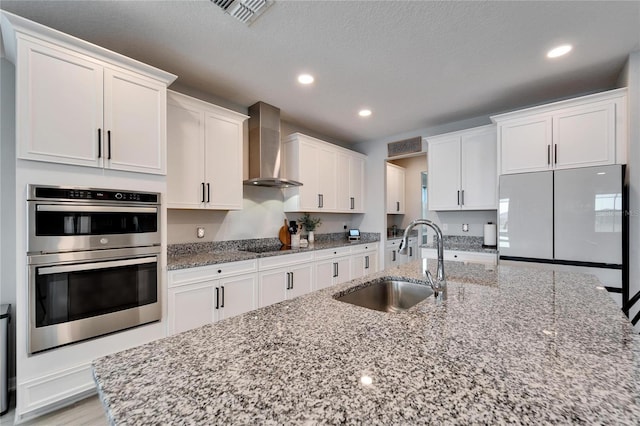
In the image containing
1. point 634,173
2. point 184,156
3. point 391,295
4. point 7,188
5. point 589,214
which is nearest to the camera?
point 391,295

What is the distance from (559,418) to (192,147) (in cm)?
296

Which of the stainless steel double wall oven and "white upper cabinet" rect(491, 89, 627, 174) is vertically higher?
"white upper cabinet" rect(491, 89, 627, 174)

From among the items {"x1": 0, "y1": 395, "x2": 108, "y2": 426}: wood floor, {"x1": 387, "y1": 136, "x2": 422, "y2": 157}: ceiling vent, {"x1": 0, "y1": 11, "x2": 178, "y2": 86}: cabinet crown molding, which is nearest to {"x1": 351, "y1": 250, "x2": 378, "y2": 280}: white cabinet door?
{"x1": 387, "y1": 136, "x2": 422, "y2": 157}: ceiling vent

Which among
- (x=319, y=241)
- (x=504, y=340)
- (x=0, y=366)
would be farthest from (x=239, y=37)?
(x=319, y=241)

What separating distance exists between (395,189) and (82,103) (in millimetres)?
5174

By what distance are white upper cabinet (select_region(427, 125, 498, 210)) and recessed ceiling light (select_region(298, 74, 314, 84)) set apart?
2042mm

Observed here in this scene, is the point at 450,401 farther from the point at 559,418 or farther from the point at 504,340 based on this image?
the point at 504,340

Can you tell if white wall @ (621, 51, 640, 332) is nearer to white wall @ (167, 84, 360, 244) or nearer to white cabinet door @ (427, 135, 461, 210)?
white cabinet door @ (427, 135, 461, 210)

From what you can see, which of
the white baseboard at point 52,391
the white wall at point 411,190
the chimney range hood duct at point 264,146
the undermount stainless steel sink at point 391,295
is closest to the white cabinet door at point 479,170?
the chimney range hood duct at point 264,146

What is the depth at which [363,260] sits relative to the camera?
14.3 ft

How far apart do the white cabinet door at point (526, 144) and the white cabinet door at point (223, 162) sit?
9.91 feet

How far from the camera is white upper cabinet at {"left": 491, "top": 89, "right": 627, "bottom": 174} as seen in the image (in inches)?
100

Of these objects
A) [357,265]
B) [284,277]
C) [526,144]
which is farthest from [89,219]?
[526,144]

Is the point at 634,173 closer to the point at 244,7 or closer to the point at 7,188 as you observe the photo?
the point at 244,7
